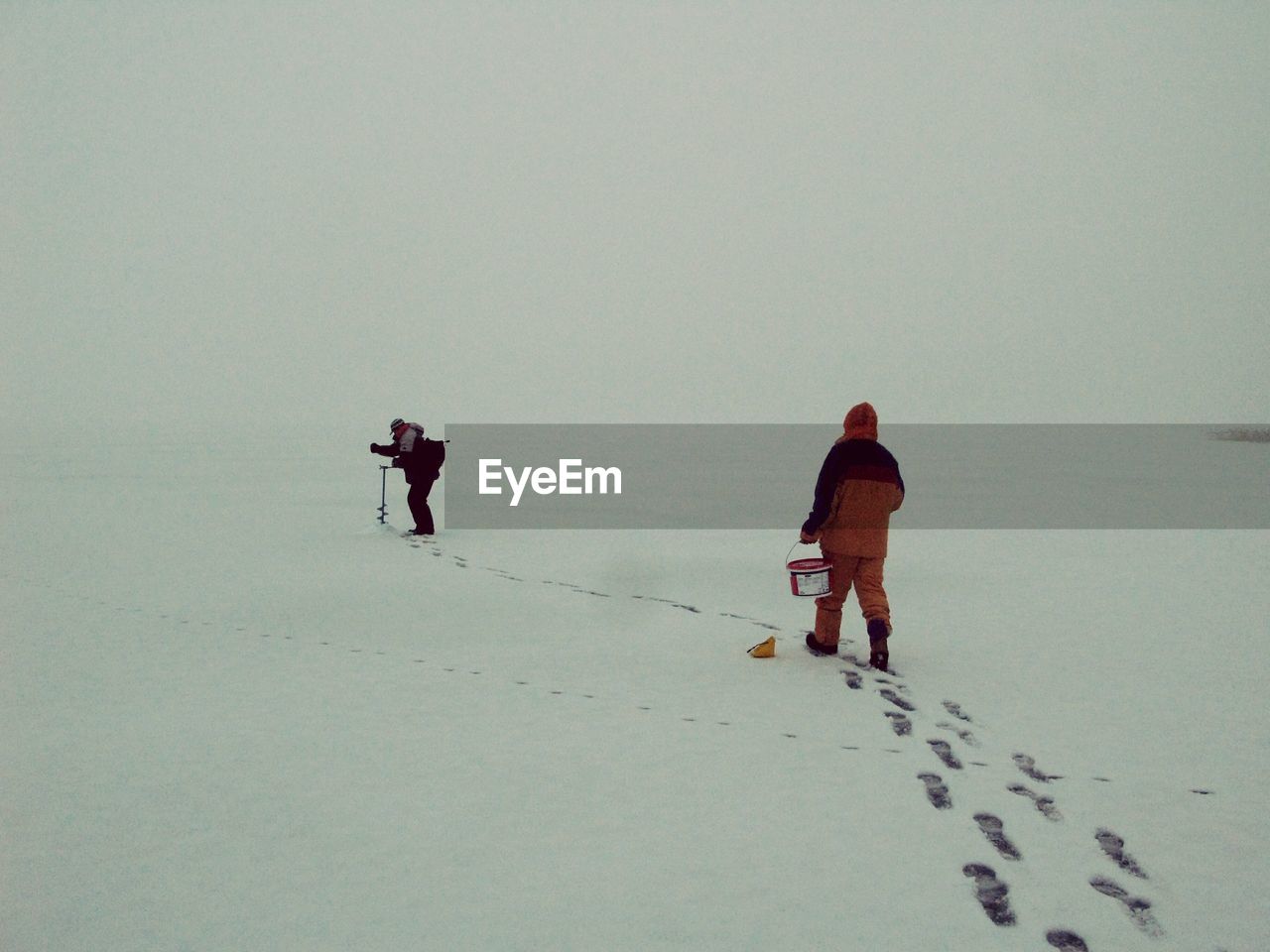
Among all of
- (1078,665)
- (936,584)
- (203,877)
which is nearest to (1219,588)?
(936,584)

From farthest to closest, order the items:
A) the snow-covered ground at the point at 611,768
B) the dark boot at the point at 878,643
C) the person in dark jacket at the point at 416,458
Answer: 1. the person in dark jacket at the point at 416,458
2. the dark boot at the point at 878,643
3. the snow-covered ground at the point at 611,768

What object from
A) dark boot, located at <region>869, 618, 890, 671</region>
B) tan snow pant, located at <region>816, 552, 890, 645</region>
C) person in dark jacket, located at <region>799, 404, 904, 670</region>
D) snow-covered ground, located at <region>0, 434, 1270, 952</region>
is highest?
person in dark jacket, located at <region>799, 404, 904, 670</region>

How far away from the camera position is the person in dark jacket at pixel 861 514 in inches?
267

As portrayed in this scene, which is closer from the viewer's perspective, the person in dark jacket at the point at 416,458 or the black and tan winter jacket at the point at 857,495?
the black and tan winter jacket at the point at 857,495

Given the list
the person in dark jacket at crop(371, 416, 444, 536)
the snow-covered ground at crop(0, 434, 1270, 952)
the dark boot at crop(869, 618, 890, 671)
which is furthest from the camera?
the person in dark jacket at crop(371, 416, 444, 536)

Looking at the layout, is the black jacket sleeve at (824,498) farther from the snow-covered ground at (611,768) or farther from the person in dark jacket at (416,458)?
the person in dark jacket at (416,458)

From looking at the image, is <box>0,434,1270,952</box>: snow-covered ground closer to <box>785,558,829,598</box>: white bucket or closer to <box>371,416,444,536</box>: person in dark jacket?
<box>785,558,829,598</box>: white bucket

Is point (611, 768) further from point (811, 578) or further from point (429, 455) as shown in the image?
point (429, 455)

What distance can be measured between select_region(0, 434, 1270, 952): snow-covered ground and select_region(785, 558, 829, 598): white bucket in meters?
0.58

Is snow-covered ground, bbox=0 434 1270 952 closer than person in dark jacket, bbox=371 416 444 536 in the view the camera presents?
Yes

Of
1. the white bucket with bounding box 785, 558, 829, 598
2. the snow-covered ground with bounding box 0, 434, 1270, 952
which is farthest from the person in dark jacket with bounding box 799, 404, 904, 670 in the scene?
the snow-covered ground with bounding box 0, 434, 1270, 952

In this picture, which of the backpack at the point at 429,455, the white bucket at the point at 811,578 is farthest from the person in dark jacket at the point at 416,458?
the white bucket at the point at 811,578

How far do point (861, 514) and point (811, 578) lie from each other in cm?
58

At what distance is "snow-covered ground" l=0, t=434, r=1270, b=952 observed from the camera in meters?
3.54
